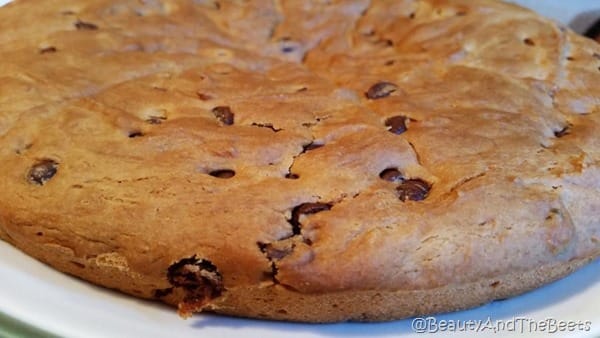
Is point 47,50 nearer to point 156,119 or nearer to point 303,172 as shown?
point 156,119

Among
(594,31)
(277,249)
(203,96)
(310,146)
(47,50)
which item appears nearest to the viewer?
(277,249)

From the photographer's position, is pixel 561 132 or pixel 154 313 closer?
pixel 154 313

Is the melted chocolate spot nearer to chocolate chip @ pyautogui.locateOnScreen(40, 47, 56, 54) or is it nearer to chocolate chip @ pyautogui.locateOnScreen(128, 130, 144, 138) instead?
chocolate chip @ pyautogui.locateOnScreen(128, 130, 144, 138)

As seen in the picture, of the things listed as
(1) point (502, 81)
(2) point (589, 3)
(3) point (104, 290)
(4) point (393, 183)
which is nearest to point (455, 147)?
(4) point (393, 183)

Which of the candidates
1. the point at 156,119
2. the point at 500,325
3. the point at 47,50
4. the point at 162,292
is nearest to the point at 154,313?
the point at 162,292

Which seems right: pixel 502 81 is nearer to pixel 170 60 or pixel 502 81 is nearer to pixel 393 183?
pixel 393 183

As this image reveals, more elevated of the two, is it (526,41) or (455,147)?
(526,41)
